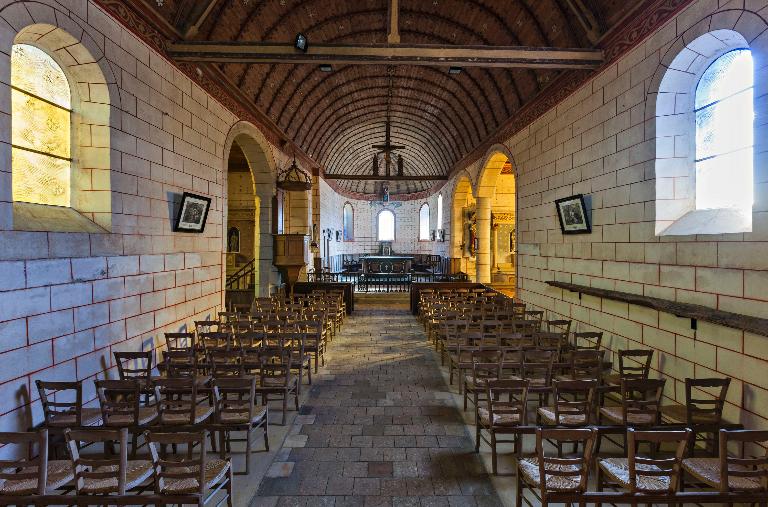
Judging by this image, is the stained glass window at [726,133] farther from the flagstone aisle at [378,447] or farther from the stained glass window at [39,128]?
the stained glass window at [39,128]

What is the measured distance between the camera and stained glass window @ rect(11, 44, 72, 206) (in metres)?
5.13

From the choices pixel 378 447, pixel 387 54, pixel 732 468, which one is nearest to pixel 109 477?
pixel 378 447

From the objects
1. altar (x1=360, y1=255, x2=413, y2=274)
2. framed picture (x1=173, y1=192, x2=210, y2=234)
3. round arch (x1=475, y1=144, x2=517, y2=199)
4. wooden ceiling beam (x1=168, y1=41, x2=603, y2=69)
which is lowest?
altar (x1=360, y1=255, x2=413, y2=274)

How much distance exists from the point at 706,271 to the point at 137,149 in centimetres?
804

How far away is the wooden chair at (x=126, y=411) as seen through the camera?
4.25 m

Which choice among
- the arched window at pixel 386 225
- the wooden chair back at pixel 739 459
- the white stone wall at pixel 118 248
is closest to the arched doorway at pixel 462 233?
the arched window at pixel 386 225

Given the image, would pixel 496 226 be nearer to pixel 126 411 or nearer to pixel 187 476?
pixel 126 411

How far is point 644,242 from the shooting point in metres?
6.41

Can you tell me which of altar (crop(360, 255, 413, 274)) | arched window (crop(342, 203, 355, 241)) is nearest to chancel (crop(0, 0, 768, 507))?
altar (crop(360, 255, 413, 274))

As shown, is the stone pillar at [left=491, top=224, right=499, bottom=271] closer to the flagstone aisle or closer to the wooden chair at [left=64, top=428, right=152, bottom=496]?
the flagstone aisle

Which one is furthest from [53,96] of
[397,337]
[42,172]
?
[397,337]

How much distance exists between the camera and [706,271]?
5.20 metres

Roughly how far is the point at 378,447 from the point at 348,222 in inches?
1093

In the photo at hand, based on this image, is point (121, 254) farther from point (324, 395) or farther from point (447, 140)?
point (447, 140)
